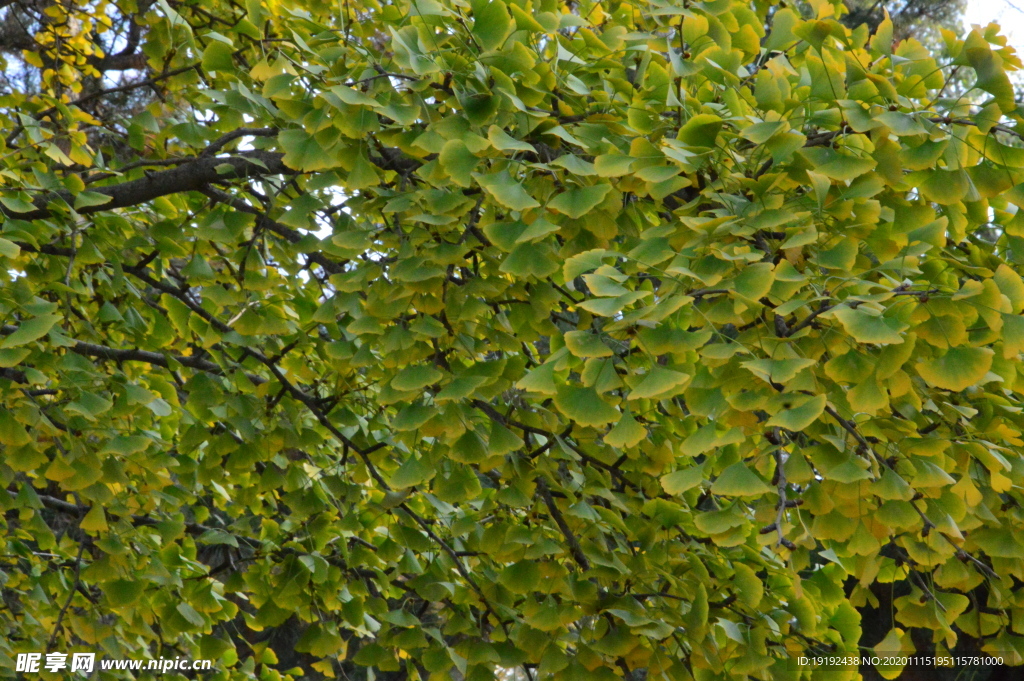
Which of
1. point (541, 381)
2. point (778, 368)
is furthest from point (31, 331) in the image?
point (778, 368)

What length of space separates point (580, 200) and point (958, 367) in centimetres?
60

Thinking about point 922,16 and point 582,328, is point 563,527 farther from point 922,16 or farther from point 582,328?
point 922,16

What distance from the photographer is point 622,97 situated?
5.45 ft

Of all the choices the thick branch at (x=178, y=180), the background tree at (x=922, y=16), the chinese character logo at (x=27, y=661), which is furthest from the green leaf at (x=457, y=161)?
the background tree at (x=922, y=16)

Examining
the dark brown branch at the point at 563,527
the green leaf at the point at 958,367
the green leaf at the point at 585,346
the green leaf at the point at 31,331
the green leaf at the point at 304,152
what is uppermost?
the green leaf at the point at 304,152

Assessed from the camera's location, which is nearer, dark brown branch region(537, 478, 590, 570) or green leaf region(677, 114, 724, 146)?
green leaf region(677, 114, 724, 146)

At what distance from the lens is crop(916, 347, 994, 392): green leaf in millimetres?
1167

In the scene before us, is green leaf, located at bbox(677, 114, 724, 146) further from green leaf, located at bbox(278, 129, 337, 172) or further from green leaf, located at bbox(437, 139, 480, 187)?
green leaf, located at bbox(278, 129, 337, 172)

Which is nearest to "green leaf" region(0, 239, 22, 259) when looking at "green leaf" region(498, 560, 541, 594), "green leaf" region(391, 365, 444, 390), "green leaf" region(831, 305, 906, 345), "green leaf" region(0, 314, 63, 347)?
"green leaf" region(0, 314, 63, 347)

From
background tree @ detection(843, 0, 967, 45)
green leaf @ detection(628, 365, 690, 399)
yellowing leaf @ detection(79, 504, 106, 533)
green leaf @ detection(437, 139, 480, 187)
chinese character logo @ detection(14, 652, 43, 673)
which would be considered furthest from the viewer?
background tree @ detection(843, 0, 967, 45)

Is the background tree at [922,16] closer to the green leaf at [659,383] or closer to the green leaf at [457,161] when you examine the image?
the green leaf at [457,161]

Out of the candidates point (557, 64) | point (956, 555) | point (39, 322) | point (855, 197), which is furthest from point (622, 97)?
point (39, 322)

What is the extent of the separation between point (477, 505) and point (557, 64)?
1.49 metres

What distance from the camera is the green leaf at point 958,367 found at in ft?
3.83
